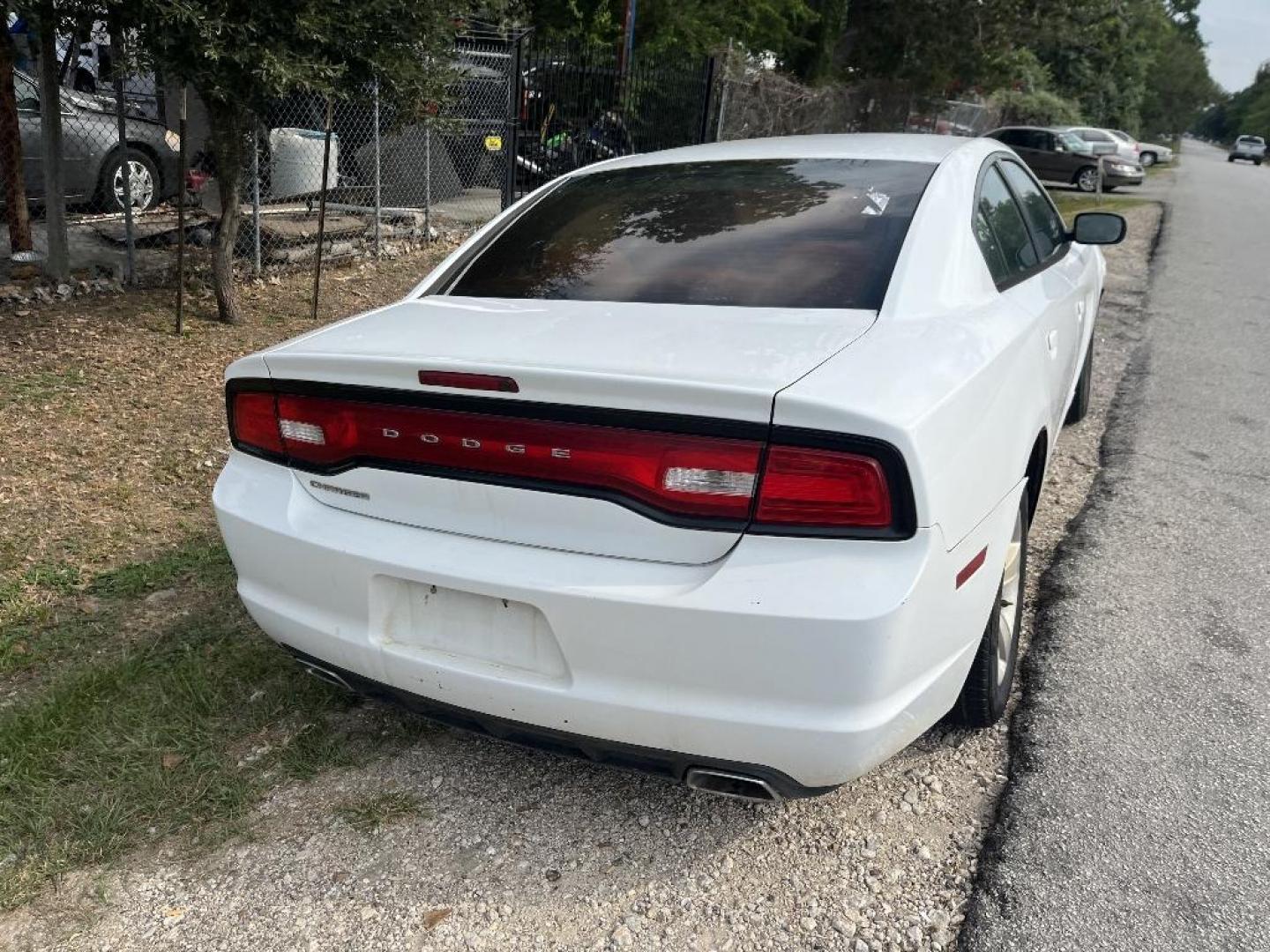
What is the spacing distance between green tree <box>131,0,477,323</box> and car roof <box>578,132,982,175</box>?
9.22 ft

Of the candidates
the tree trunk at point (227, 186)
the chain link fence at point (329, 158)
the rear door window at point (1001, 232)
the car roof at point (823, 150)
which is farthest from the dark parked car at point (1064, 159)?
the car roof at point (823, 150)

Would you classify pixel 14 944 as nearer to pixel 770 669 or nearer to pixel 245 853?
pixel 245 853

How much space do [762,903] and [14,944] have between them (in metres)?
1.60

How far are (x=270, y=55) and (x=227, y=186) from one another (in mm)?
Answer: 1266

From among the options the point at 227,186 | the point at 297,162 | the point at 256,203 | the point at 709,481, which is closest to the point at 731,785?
the point at 709,481

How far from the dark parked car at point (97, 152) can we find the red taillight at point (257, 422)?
5.95m

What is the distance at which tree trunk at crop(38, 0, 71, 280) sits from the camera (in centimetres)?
607

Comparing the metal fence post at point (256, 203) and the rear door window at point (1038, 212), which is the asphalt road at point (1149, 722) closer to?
the rear door window at point (1038, 212)

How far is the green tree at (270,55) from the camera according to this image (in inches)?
209

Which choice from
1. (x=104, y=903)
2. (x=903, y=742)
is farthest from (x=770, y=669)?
(x=104, y=903)

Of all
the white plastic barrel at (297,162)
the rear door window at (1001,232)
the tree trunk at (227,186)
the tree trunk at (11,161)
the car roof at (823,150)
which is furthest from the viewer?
the white plastic barrel at (297,162)

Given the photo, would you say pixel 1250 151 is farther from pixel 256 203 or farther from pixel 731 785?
pixel 731 785

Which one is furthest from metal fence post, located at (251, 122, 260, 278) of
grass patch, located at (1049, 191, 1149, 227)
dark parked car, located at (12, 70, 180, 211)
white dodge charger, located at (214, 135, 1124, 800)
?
grass patch, located at (1049, 191, 1149, 227)

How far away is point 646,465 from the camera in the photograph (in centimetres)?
198
